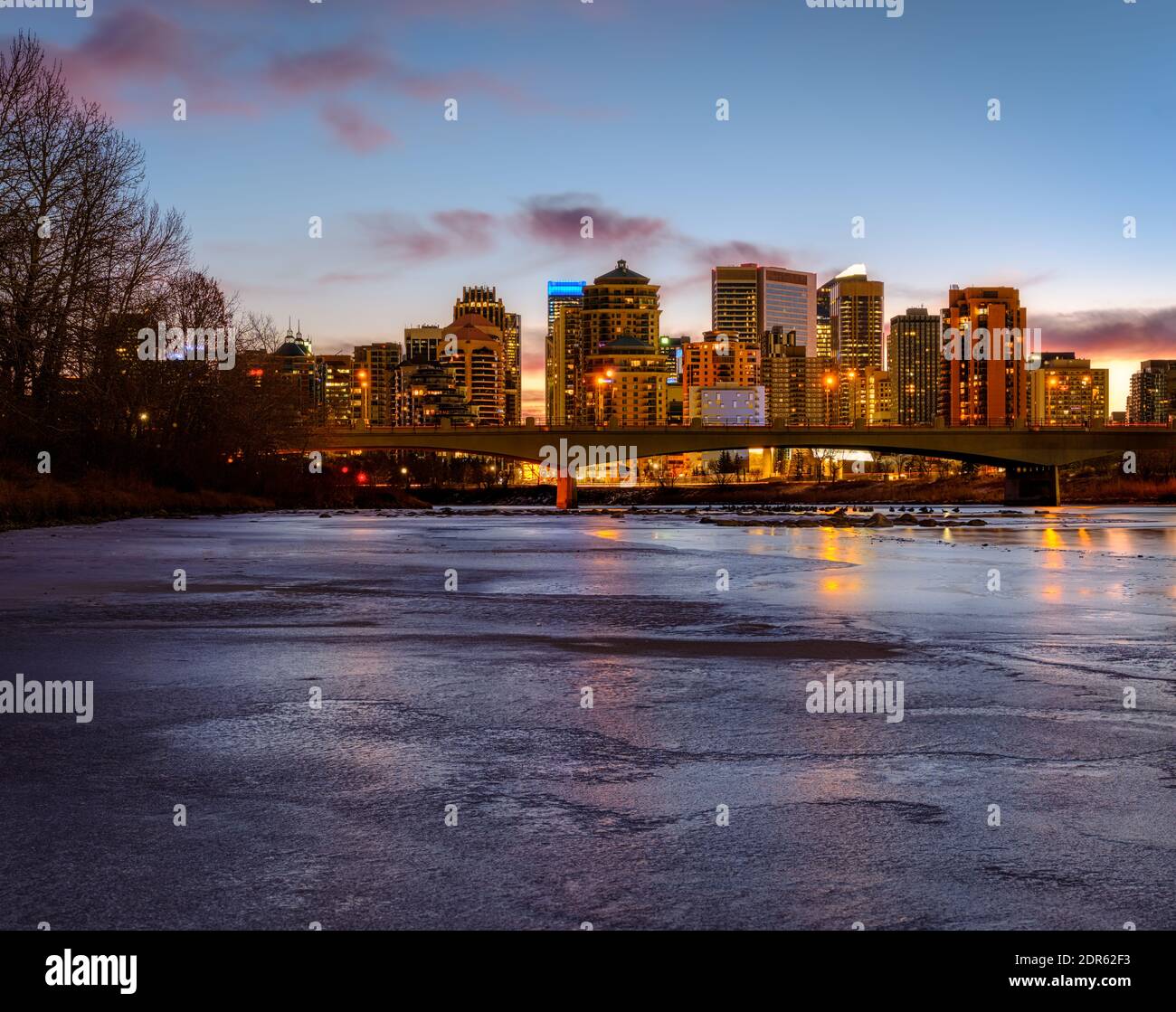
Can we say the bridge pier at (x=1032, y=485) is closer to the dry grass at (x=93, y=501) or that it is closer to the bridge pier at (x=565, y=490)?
the bridge pier at (x=565, y=490)

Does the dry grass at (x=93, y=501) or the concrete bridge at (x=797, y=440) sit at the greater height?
the concrete bridge at (x=797, y=440)

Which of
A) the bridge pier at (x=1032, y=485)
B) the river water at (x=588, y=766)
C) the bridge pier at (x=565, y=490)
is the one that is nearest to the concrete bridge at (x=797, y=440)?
the bridge pier at (x=1032, y=485)

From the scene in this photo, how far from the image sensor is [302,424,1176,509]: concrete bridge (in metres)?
97.2

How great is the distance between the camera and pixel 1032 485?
106062mm

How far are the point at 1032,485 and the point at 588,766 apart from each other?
105712 mm

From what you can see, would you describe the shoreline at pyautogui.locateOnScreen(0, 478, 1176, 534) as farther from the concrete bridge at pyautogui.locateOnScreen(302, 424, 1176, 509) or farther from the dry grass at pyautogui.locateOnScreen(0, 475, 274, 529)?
the concrete bridge at pyautogui.locateOnScreen(302, 424, 1176, 509)

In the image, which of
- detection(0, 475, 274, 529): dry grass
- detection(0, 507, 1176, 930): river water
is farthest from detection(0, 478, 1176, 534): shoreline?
detection(0, 507, 1176, 930): river water

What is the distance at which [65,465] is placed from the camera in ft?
186

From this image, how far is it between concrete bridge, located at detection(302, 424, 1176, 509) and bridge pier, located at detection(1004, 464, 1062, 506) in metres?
0.17

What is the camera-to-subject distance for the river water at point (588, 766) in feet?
17.3

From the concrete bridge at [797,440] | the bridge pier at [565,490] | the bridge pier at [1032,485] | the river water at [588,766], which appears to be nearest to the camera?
the river water at [588,766]

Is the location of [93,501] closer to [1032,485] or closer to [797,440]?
[797,440]

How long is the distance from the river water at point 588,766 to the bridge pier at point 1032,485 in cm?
8817
